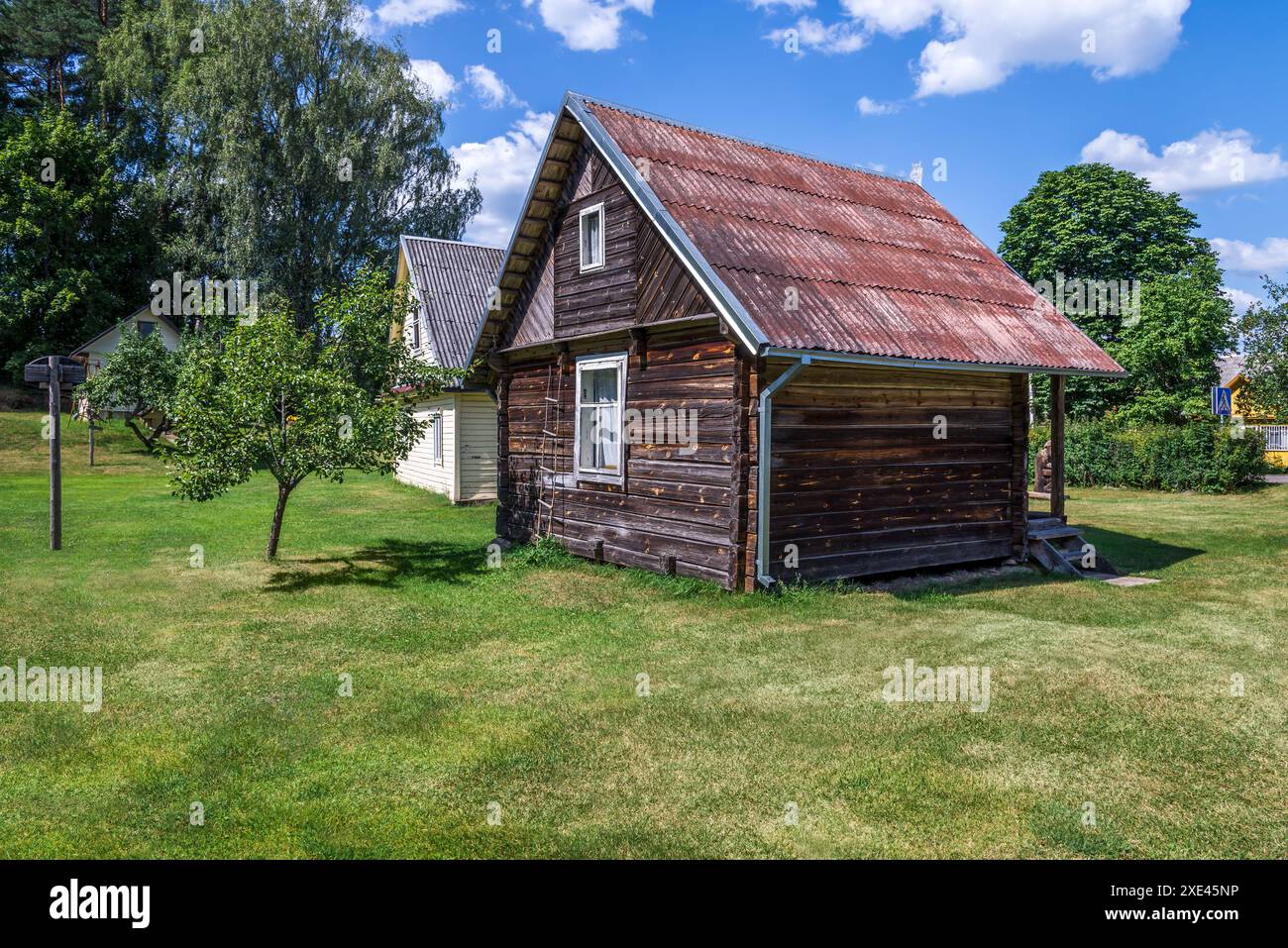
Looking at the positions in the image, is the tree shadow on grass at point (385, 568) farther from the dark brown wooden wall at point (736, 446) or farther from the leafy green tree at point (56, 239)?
the leafy green tree at point (56, 239)

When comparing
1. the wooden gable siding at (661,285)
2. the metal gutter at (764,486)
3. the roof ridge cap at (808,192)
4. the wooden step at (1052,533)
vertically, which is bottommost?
the wooden step at (1052,533)

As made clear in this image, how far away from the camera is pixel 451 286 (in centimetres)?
2677

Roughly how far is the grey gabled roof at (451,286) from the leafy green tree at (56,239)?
25188 mm

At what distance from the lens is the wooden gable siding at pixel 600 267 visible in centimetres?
1273

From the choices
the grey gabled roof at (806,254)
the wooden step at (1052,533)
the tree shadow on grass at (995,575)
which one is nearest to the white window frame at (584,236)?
the grey gabled roof at (806,254)

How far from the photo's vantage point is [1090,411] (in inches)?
1550

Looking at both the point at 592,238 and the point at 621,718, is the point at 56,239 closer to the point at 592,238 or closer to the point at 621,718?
the point at 592,238

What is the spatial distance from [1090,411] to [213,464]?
3815 centimetres

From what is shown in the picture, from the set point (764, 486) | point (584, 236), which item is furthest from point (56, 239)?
point (764, 486)

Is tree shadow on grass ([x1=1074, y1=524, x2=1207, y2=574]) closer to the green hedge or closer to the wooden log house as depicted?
the wooden log house

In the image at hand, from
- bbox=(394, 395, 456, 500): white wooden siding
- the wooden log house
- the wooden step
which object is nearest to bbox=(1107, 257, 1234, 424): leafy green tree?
the wooden step
